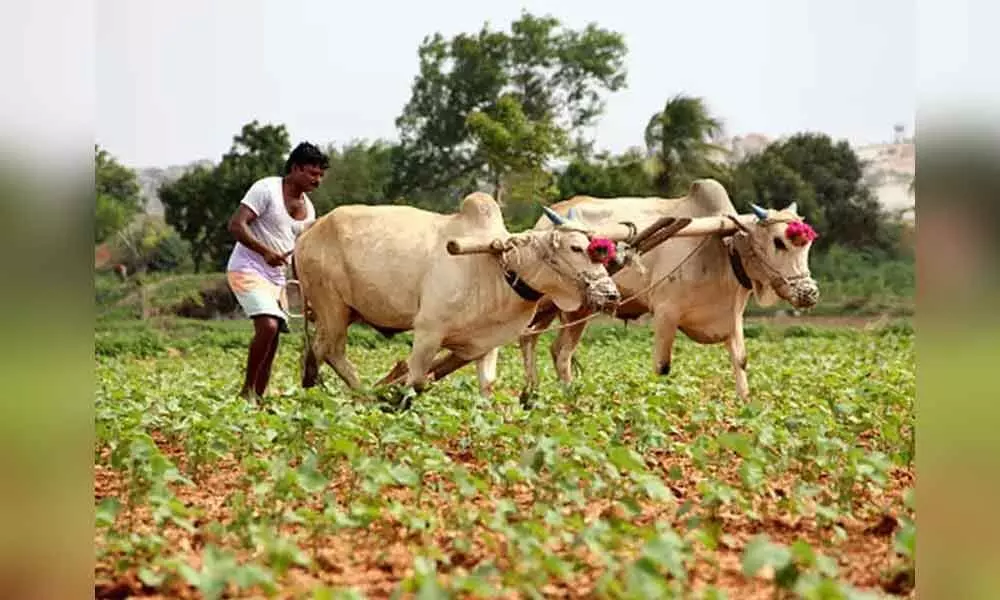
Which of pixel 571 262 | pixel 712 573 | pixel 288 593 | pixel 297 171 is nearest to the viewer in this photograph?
pixel 288 593

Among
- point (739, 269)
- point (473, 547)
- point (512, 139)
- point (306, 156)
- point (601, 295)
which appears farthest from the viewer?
point (512, 139)

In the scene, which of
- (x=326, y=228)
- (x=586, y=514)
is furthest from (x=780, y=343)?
(x=586, y=514)

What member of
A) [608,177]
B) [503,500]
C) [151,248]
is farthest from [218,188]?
[503,500]

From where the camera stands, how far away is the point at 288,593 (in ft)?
10.8

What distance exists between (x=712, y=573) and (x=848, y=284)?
870 inches

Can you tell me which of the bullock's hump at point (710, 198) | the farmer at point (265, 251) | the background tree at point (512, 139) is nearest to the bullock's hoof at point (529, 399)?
the farmer at point (265, 251)

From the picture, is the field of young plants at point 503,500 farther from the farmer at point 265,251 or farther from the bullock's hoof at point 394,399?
the farmer at point 265,251

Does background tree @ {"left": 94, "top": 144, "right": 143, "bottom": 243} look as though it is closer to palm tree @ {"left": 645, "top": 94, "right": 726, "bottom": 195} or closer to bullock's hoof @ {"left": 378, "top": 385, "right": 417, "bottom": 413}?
palm tree @ {"left": 645, "top": 94, "right": 726, "bottom": 195}

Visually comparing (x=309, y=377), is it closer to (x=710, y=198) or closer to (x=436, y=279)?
(x=436, y=279)

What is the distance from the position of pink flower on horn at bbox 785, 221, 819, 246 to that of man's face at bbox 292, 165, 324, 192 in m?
2.85

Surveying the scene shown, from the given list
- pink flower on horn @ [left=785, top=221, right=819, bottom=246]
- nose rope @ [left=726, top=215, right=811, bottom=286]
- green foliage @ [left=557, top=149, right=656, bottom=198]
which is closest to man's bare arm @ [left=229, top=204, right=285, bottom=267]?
nose rope @ [left=726, top=215, right=811, bottom=286]

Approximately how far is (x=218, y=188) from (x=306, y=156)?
23.7 metres

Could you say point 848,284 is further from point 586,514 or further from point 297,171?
point 586,514

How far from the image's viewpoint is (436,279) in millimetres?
7355
